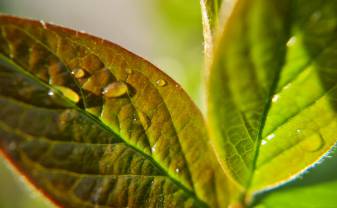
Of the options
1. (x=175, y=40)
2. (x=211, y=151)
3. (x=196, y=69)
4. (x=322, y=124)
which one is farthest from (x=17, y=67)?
(x=175, y=40)

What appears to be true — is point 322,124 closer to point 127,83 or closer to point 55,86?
point 127,83

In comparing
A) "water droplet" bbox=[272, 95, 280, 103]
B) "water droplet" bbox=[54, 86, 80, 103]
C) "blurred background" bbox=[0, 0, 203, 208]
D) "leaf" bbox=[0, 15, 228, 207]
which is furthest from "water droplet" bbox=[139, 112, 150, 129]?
"blurred background" bbox=[0, 0, 203, 208]

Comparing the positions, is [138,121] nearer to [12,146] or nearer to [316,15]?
[12,146]

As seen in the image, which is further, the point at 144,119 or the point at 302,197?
the point at 302,197

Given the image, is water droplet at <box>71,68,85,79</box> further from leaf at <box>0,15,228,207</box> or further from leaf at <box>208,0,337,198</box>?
leaf at <box>208,0,337,198</box>

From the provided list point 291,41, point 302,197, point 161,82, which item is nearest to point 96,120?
point 161,82

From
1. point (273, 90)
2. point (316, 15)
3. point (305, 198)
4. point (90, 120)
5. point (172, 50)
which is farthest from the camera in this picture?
point (172, 50)
